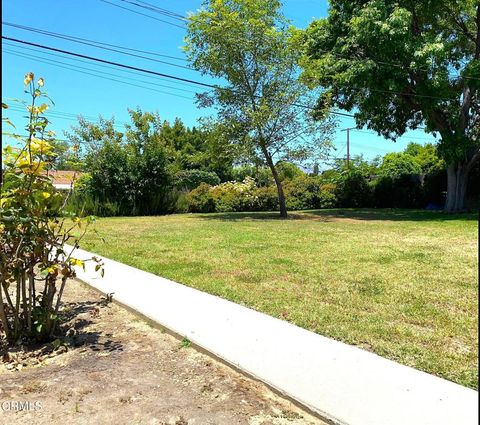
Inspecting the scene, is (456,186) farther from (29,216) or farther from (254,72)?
(29,216)

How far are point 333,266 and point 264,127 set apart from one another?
1121 cm

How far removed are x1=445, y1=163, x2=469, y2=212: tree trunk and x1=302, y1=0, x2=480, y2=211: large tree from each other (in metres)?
0.04

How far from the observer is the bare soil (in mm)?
2812

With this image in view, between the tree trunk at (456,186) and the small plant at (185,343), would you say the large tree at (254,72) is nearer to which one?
the tree trunk at (456,186)

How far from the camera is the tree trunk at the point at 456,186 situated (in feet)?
63.5

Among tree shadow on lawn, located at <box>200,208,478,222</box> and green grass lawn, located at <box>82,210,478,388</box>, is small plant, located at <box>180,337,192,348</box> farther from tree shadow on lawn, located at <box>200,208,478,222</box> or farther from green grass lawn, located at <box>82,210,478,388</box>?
tree shadow on lawn, located at <box>200,208,478,222</box>

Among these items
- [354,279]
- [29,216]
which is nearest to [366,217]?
[354,279]

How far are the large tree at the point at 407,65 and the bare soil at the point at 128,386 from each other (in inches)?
591

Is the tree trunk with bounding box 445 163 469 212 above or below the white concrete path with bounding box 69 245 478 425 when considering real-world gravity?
above

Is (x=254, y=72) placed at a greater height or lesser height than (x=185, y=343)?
greater

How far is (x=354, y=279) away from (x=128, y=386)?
155 inches

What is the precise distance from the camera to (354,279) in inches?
249

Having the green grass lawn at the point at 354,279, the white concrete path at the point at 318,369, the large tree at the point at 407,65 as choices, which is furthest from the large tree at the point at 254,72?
the white concrete path at the point at 318,369

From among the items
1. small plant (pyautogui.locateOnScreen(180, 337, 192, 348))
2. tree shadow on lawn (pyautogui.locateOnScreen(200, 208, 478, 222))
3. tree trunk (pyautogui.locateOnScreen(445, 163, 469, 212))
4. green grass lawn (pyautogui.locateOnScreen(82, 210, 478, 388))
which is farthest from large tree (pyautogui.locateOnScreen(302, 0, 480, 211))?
small plant (pyautogui.locateOnScreen(180, 337, 192, 348))
